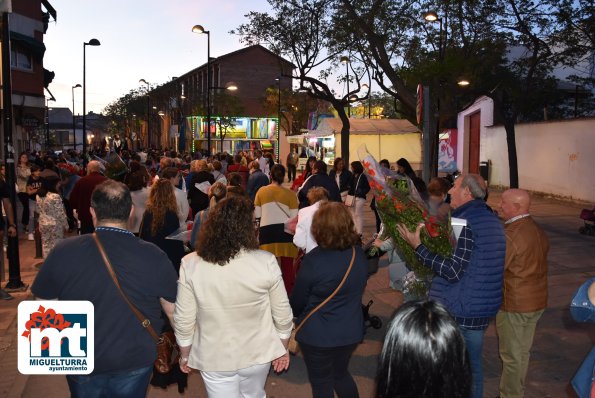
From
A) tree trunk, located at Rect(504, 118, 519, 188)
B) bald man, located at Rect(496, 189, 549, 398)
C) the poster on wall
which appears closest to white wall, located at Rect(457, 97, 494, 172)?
the poster on wall

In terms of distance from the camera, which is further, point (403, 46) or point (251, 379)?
point (403, 46)

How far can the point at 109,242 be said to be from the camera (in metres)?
3.11

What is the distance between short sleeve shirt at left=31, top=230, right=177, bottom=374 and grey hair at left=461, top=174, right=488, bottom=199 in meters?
2.42

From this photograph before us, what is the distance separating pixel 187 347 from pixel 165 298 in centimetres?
36

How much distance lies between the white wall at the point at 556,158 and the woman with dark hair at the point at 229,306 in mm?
19898

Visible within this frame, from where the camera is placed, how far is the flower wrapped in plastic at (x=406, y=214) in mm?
3891

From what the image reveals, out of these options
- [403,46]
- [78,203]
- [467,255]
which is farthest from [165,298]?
[403,46]

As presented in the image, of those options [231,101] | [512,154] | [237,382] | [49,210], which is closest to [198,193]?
[49,210]

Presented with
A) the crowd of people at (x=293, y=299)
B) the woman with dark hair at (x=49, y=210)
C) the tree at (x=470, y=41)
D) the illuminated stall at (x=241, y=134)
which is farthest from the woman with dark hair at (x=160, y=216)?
the illuminated stall at (x=241, y=134)

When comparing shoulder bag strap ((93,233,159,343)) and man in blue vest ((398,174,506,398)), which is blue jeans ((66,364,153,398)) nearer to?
shoulder bag strap ((93,233,159,343))

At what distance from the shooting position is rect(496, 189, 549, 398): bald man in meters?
4.31

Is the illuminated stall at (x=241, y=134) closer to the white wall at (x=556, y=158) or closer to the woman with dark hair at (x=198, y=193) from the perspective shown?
the white wall at (x=556, y=158)

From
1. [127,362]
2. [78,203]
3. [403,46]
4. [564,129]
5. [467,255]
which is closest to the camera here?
[127,362]

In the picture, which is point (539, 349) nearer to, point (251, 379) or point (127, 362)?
point (251, 379)
